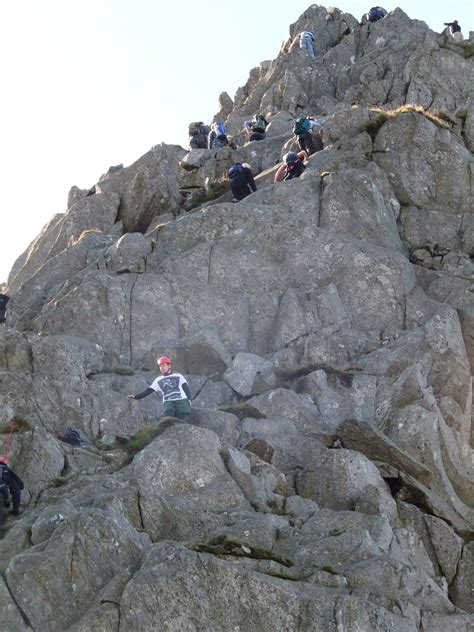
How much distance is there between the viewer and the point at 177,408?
34.7 meters

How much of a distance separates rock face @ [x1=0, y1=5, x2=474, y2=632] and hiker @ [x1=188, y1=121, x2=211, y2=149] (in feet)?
16.0

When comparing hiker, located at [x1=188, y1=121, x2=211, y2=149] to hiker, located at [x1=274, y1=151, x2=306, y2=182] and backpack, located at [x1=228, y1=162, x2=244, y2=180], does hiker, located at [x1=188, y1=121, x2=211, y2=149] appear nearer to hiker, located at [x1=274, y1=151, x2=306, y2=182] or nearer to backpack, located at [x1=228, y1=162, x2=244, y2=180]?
backpack, located at [x1=228, y1=162, x2=244, y2=180]

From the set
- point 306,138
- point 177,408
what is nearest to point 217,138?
point 306,138

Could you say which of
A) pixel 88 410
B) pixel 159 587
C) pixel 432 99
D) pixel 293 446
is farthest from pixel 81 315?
pixel 432 99

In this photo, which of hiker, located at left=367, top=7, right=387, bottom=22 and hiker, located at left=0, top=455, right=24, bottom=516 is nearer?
hiker, located at left=0, top=455, right=24, bottom=516

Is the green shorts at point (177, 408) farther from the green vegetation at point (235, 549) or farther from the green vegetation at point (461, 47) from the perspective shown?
the green vegetation at point (461, 47)

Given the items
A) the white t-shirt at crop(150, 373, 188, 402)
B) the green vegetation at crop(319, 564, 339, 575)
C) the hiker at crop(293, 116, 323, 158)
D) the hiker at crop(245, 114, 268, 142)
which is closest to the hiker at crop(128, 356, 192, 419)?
the white t-shirt at crop(150, 373, 188, 402)

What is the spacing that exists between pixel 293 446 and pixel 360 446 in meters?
2.04

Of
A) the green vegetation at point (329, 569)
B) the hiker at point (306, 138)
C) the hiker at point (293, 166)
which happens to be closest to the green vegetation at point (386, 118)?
the hiker at point (306, 138)

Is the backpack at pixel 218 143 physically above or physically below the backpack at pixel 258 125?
above

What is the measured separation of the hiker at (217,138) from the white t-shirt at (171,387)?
28.6 m

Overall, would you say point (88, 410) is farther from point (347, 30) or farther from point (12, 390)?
point (347, 30)

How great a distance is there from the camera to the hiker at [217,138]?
62.1m

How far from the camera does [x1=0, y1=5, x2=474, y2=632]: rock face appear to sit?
25.1 metres
